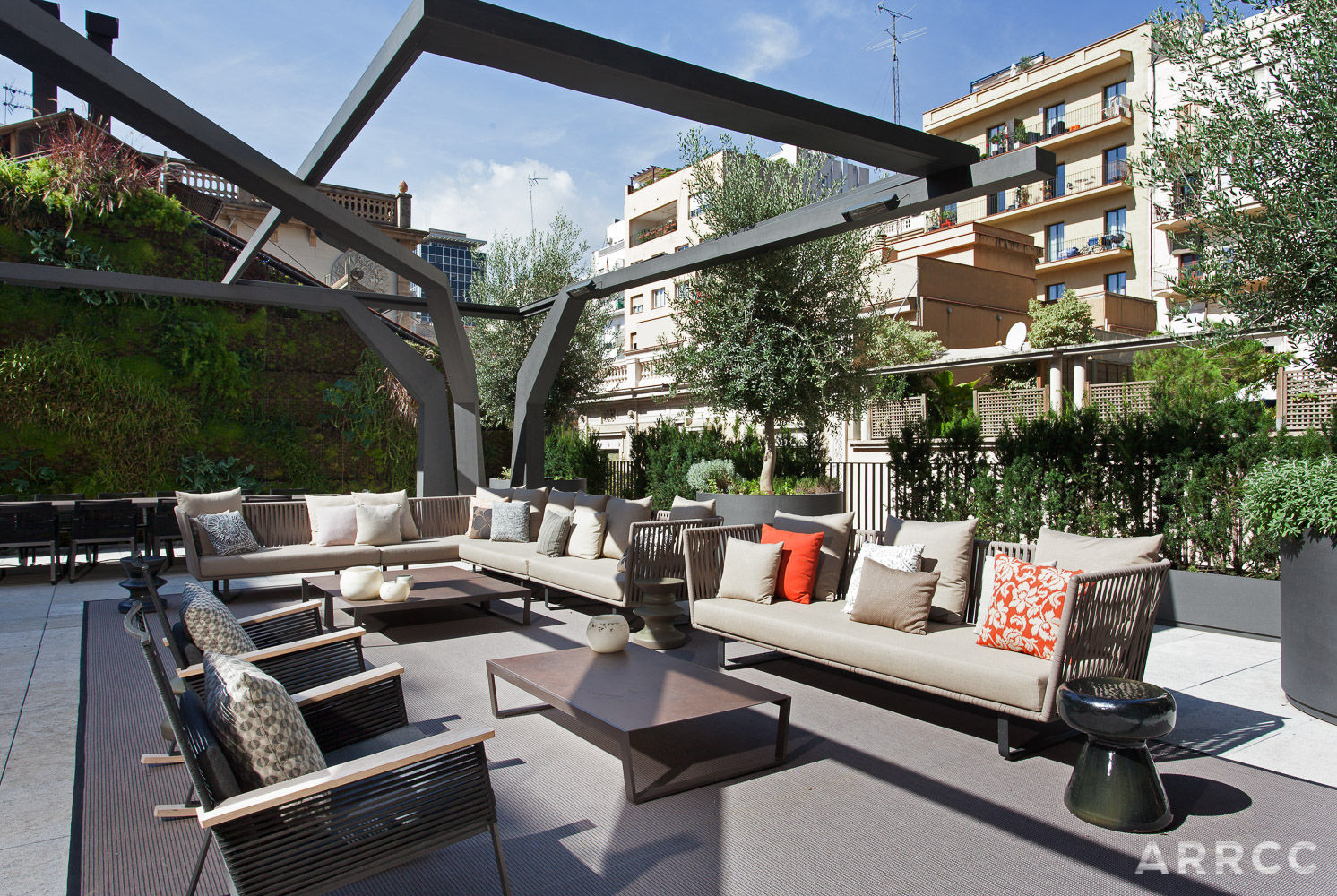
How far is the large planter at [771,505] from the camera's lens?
27.8 feet

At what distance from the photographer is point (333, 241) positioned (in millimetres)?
7988

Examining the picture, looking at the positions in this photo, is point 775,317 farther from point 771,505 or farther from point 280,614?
point 280,614

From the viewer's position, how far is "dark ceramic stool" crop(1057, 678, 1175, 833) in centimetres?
280

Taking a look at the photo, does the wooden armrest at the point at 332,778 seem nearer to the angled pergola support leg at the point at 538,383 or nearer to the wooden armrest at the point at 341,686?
the wooden armrest at the point at 341,686

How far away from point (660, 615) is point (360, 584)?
2140mm

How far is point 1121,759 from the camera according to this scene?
9.40 ft

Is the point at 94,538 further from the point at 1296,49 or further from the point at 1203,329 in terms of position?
the point at 1296,49

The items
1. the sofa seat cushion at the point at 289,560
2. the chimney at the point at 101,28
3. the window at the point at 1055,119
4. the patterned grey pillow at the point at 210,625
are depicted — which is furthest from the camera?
the window at the point at 1055,119

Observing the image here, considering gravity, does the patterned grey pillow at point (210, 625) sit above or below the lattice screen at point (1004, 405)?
below

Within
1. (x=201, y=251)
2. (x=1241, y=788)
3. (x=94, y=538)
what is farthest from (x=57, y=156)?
(x=1241, y=788)

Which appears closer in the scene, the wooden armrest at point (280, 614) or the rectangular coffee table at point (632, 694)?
the rectangular coffee table at point (632, 694)

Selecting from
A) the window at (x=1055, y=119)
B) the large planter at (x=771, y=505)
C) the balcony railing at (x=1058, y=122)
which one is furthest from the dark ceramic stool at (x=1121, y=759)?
the window at (x=1055, y=119)

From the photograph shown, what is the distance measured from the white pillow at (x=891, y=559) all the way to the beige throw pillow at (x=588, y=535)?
2.90 metres

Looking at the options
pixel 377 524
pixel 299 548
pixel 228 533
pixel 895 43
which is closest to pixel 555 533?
pixel 377 524
